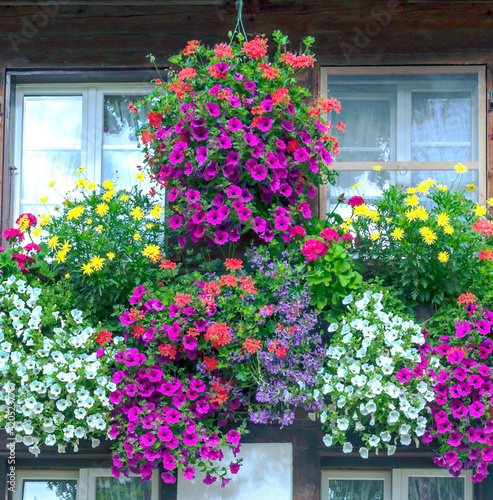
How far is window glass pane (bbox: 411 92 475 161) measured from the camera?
4328 millimetres

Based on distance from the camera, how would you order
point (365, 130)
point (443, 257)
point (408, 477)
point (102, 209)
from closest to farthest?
point (443, 257), point (102, 209), point (408, 477), point (365, 130)

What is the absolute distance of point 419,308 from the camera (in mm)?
3830

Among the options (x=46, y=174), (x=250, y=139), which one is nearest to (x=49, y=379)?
(x=46, y=174)

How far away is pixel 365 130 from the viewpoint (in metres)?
4.35

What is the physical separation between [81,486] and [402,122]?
2.94 meters

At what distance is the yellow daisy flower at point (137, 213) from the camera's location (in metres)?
3.84

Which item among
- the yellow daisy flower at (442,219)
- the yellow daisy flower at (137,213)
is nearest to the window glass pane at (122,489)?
the yellow daisy flower at (137,213)

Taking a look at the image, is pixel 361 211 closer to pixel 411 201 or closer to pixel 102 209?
pixel 411 201

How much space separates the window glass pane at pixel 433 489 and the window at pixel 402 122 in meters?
1.72

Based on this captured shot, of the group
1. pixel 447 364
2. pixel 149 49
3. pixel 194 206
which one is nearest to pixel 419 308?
pixel 447 364

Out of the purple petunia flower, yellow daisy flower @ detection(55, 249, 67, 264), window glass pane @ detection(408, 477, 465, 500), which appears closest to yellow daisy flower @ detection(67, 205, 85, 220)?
yellow daisy flower @ detection(55, 249, 67, 264)

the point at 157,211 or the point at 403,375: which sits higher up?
the point at 157,211

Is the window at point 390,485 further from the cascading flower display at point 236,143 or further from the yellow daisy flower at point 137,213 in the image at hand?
the yellow daisy flower at point 137,213

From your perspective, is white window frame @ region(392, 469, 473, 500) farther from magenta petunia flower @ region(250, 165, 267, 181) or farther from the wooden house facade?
magenta petunia flower @ region(250, 165, 267, 181)
